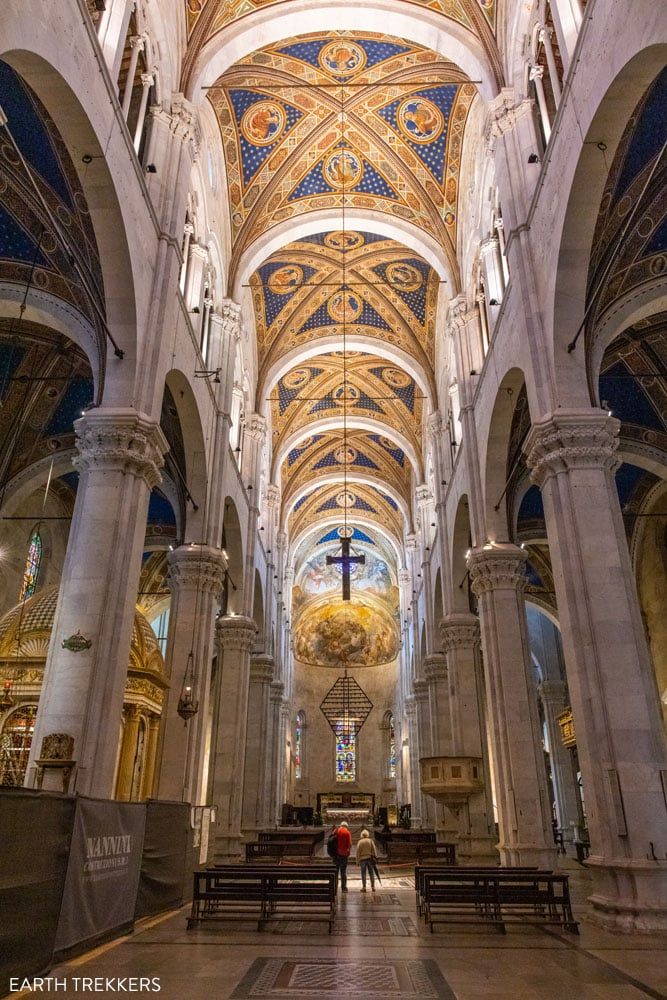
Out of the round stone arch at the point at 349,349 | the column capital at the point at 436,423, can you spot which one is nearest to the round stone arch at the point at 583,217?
the column capital at the point at 436,423

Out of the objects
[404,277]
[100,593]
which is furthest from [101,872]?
[404,277]

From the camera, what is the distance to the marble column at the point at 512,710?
11.7 meters

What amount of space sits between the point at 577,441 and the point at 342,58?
11924mm

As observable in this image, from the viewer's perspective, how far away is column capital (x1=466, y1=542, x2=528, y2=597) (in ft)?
44.5

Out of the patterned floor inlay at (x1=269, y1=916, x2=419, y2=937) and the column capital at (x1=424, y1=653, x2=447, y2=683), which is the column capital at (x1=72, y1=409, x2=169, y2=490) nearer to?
the patterned floor inlay at (x1=269, y1=916, x2=419, y2=937)

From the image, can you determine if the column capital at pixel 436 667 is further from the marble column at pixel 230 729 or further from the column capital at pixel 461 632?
the marble column at pixel 230 729

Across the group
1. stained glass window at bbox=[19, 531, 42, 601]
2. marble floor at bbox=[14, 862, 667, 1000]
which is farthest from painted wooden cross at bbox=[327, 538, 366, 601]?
marble floor at bbox=[14, 862, 667, 1000]

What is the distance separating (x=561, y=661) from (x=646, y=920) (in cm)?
2195

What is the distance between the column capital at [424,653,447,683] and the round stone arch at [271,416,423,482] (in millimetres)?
7126

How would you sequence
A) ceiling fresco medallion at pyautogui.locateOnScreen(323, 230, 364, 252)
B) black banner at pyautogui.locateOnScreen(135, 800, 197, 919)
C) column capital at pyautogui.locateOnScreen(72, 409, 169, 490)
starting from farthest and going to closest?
ceiling fresco medallion at pyautogui.locateOnScreen(323, 230, 364, 252) → column capital at pyautogui.locateOnScreen(72, 409, 169, 490) → black banner at pyautogui.locateOnScreen(135, 800, 197, 919)

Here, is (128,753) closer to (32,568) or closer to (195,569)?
(195,569)

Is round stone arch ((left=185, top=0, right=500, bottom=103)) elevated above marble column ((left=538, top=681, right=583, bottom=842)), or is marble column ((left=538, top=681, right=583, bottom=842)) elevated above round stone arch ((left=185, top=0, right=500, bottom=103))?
round stone arch ((left=185, top=0, right=500, bottom=103))

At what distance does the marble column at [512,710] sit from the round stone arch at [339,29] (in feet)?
31.0

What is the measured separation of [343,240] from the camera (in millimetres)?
20953
